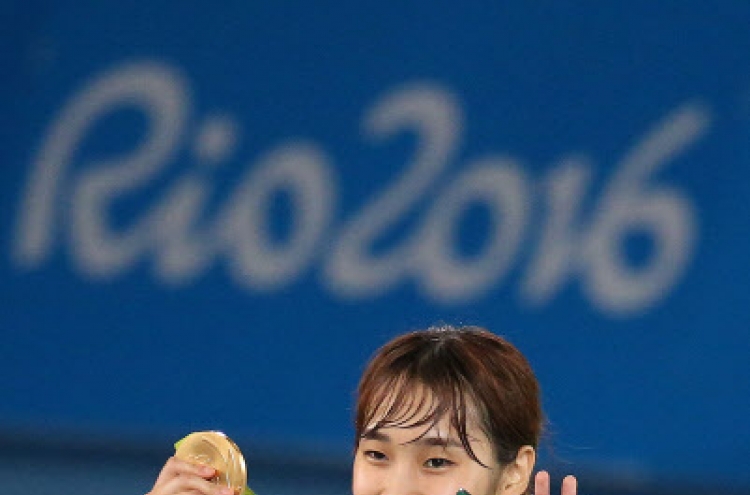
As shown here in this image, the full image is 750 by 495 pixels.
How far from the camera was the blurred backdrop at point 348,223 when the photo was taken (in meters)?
3.10

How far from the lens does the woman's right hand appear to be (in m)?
1.82

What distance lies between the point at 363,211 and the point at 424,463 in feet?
4.98

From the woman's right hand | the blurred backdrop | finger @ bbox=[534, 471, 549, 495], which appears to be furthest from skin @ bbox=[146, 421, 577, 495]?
the blurred backdrop

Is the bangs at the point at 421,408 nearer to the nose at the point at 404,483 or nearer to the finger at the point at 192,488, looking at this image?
the nose at the point at 404,483

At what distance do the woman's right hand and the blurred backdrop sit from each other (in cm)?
119

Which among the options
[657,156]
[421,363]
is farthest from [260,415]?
[421,363]

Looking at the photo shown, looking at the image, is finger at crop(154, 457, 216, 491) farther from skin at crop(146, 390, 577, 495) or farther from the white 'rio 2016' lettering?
the white 'rio 2016' lettering

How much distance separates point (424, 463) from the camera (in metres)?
Result: 1.83

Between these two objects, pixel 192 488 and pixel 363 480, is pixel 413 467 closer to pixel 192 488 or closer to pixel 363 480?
pixel 363 480

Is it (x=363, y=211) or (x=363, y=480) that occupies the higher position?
(x=363, y=211)

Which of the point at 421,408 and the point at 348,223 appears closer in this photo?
the point at 421,408

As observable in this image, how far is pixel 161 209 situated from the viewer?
3447 mm

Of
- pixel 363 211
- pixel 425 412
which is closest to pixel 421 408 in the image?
pixel 425 412

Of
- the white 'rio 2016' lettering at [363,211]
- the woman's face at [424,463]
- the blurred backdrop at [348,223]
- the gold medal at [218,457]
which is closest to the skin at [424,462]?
the woman's face at [424,463]
